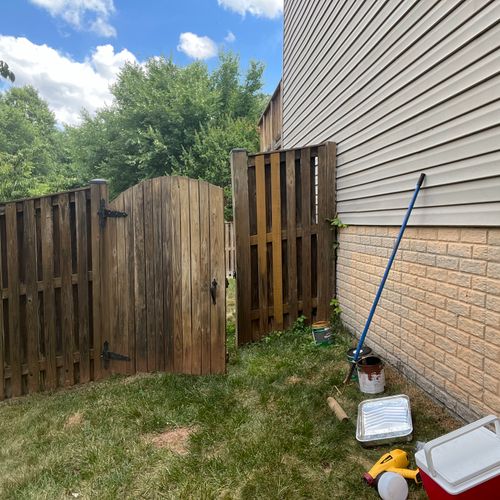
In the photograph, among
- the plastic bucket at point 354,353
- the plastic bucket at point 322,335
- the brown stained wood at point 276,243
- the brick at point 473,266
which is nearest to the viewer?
the brick at point 473,266

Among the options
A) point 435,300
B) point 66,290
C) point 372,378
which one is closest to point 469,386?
point 435,300

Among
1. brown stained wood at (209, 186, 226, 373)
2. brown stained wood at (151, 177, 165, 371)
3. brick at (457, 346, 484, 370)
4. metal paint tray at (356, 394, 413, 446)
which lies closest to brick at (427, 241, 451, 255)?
brick at (457, 346, 484, 370)

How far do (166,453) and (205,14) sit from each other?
64.5 ft

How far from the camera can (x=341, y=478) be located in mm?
1854

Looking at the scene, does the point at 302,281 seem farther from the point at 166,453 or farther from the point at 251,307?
the point at 166,453

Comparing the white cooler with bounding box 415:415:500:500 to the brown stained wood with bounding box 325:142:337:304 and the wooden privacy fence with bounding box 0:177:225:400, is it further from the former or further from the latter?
the brown stained wood with bounding box 325:142:337:304

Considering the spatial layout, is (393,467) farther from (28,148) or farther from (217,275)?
(28,148)

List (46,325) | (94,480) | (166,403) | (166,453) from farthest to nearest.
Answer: (46,325) < (166,403) < (166,453) < (94,480)

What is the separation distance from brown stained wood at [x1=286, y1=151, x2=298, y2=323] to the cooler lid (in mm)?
2700

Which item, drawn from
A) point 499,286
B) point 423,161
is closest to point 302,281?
point 423,161

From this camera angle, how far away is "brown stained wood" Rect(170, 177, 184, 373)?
3328 millimetres

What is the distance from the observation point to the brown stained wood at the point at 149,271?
3371 millimetres

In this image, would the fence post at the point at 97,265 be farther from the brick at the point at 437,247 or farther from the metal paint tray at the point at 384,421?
the brick at the point at 437,247

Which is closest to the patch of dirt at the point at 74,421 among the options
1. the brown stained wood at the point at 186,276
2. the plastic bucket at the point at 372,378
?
the brown stained wood at the point at 186,276
